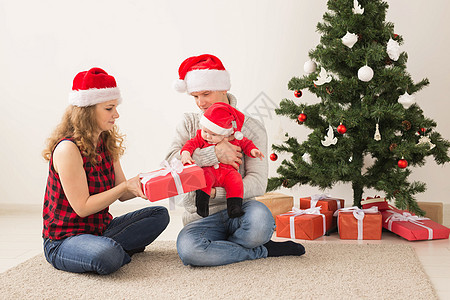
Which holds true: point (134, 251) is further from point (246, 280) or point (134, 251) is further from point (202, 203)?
point (246, 280)

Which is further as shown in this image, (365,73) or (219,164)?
(365,73)

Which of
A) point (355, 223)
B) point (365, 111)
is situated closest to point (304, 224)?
point (355, 223)

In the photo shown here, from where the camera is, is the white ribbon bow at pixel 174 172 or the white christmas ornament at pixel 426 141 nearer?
the white ribbon bow at pixel 174 172

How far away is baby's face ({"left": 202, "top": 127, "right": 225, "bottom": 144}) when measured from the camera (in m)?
1.85

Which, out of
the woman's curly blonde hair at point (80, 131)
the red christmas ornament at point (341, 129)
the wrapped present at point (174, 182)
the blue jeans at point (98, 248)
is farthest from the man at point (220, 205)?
the red christmas ornament at point (341, 129)

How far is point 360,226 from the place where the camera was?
7.89 ft

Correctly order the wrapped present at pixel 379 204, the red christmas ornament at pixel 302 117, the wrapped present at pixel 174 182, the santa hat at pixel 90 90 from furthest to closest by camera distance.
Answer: the wrapped present at pixel 379 204 < the red christmas ornament at pixel 302 117 < the santa hat at pixel 90 90 < the wrapped present at pixel 174 182

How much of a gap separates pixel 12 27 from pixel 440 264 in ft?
10.3

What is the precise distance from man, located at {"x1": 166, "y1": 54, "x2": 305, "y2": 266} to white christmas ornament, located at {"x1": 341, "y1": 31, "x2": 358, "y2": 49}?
696 millimetres

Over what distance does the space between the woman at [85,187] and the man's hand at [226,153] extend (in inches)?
13.5

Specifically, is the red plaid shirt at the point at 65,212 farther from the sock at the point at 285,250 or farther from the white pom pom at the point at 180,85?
the sock at the point at 285,250

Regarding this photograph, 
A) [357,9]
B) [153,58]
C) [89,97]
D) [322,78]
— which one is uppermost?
[357,9]

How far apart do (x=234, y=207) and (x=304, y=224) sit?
27.5 inches

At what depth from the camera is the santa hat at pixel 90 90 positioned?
6.03 feet
